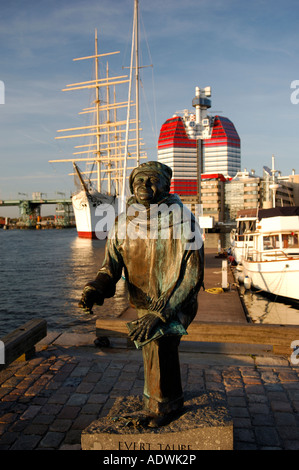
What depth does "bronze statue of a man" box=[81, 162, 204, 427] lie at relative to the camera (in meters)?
3.12

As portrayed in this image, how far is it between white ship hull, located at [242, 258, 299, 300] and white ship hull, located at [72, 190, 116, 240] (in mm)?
50615

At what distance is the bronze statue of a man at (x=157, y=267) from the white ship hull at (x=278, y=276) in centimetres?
1294

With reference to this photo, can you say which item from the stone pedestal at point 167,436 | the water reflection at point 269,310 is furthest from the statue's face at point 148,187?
the water reflection at point 269,310

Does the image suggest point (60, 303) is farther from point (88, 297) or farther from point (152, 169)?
point (152, 169)

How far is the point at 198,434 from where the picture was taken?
3.09 m

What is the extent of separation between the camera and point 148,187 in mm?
3178

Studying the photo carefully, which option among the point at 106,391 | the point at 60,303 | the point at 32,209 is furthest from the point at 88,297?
the point at 32,209

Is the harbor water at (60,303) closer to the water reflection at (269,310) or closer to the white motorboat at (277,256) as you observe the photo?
the water reflection at (269,310)

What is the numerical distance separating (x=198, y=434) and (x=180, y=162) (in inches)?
5966

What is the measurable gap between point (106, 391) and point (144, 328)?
2.67m

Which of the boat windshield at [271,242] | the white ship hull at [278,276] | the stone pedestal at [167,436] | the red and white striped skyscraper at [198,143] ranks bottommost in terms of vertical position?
the white ship hull at [278,276]

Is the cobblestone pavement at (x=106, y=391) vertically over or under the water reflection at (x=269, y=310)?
over

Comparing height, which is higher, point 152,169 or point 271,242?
point 152,169

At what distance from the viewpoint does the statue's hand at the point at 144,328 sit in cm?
283
